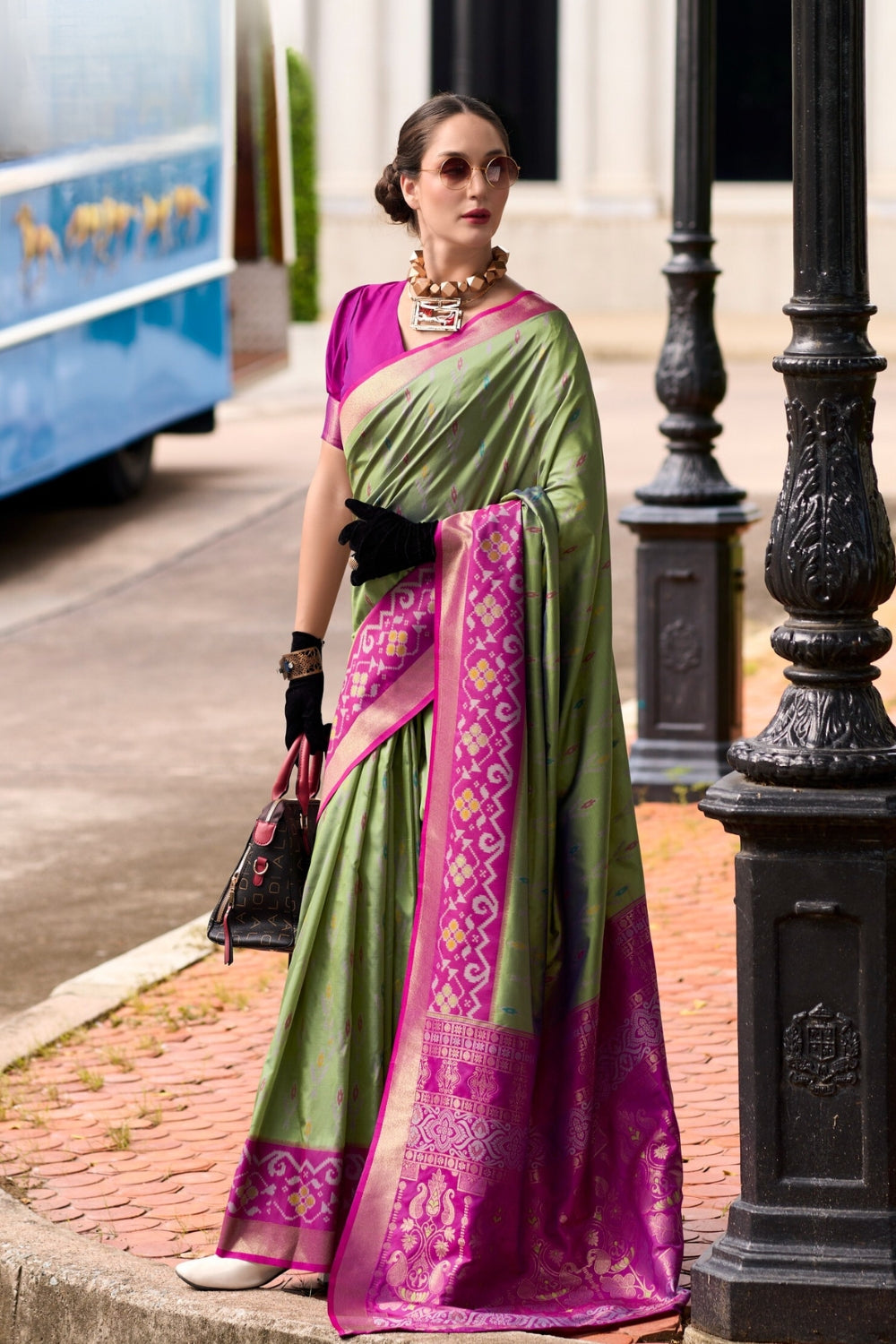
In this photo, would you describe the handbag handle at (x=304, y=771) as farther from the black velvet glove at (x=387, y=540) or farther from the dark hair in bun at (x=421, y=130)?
the dark hair in bun at (x=421, y=130)

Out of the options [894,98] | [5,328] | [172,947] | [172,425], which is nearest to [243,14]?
[172,425]

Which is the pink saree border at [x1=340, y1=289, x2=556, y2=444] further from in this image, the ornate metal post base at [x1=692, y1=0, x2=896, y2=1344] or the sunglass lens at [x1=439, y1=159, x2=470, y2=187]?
the ornate metal post base at [x1=692, y1=0, x2=896, y2=1344]

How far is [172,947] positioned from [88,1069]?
38.9 inches

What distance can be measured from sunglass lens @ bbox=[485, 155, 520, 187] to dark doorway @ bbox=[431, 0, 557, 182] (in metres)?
22.6

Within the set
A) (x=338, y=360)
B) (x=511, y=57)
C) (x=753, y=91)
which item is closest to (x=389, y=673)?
(x=338, y=360)

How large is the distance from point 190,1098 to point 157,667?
5.45 meters

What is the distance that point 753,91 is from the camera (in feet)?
83.9

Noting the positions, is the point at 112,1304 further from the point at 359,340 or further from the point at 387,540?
the point at 359,340

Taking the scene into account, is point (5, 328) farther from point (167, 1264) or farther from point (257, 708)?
point (167, 1264)

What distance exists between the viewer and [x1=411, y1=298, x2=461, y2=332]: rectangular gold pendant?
361cm

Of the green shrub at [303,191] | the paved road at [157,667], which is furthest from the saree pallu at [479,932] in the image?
the green shrub at [303,191]

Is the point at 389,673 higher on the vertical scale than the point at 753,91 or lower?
lower

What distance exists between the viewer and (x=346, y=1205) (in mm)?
3656

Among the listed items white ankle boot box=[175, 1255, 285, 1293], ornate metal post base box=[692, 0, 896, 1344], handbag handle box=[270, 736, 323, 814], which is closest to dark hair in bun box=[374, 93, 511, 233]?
ornate metal post base box=[692, 0, 896, 1344]
